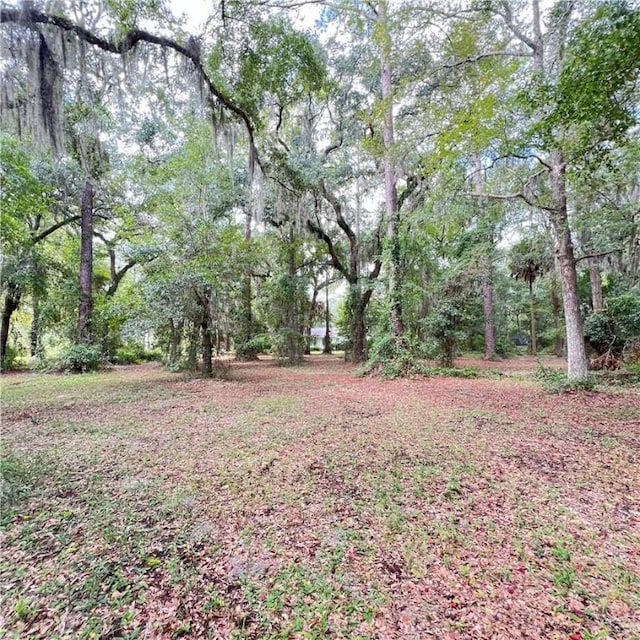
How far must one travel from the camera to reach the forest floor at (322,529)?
4.28ft

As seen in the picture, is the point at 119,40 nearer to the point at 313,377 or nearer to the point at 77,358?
the point at 313,377

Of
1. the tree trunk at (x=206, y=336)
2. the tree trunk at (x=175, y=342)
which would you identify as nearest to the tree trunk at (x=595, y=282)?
the tree trunk at (x=206, y=336)

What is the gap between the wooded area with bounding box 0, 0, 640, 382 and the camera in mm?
3416

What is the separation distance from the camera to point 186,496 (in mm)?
2252

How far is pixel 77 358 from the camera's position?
27.9ft

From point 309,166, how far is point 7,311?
32.0 ft

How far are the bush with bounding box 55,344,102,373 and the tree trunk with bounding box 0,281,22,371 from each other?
225 cm

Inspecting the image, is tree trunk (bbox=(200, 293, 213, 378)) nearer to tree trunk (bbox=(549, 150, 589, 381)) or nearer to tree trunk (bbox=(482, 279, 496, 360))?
tree trunk (bbox=(549, 150, 589, 381))

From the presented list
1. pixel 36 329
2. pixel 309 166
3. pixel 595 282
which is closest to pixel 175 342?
pixel 36 329

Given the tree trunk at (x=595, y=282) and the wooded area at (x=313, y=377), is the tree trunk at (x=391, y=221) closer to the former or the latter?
the wooded area at (x=313, y=377)

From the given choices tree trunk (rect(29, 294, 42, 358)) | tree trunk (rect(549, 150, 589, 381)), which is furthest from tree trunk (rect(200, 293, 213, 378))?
tree trunk (rect(549, 150, 589, 381))

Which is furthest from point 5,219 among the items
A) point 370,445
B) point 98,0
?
point 370,445

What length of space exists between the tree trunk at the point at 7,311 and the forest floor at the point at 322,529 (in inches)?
286

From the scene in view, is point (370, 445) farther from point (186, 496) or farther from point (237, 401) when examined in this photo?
point (237, 401)
